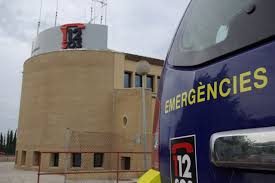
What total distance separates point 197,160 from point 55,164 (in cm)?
2345

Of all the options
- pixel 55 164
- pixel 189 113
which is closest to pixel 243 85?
pixel 189 113

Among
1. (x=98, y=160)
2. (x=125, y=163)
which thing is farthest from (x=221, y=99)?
(x=98, y=160)

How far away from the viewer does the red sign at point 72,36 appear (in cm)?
2655

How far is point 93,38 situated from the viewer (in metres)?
26.6

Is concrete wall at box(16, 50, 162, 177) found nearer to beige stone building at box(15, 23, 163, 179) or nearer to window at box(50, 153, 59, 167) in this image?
beige stone building at box(15, 23, 163, 179)

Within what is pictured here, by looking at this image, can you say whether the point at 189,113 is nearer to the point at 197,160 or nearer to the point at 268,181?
the point at 197,160

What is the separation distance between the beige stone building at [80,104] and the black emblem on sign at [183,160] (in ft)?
65.0

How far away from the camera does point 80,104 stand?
2462 cm

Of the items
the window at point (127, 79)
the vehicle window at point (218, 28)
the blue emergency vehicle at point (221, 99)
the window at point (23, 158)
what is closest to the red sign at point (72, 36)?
the window at point (127, 79)

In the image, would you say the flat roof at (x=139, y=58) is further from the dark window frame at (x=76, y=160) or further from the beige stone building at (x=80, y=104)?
the dark window frame at (x=76, y=160)

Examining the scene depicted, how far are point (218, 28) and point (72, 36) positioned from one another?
26.2 m

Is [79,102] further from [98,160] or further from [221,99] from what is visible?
[221,99]

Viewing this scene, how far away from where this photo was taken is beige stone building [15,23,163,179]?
23.0 m

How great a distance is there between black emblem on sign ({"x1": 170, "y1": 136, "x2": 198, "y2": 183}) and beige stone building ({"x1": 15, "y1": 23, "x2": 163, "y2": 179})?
65.0ft
